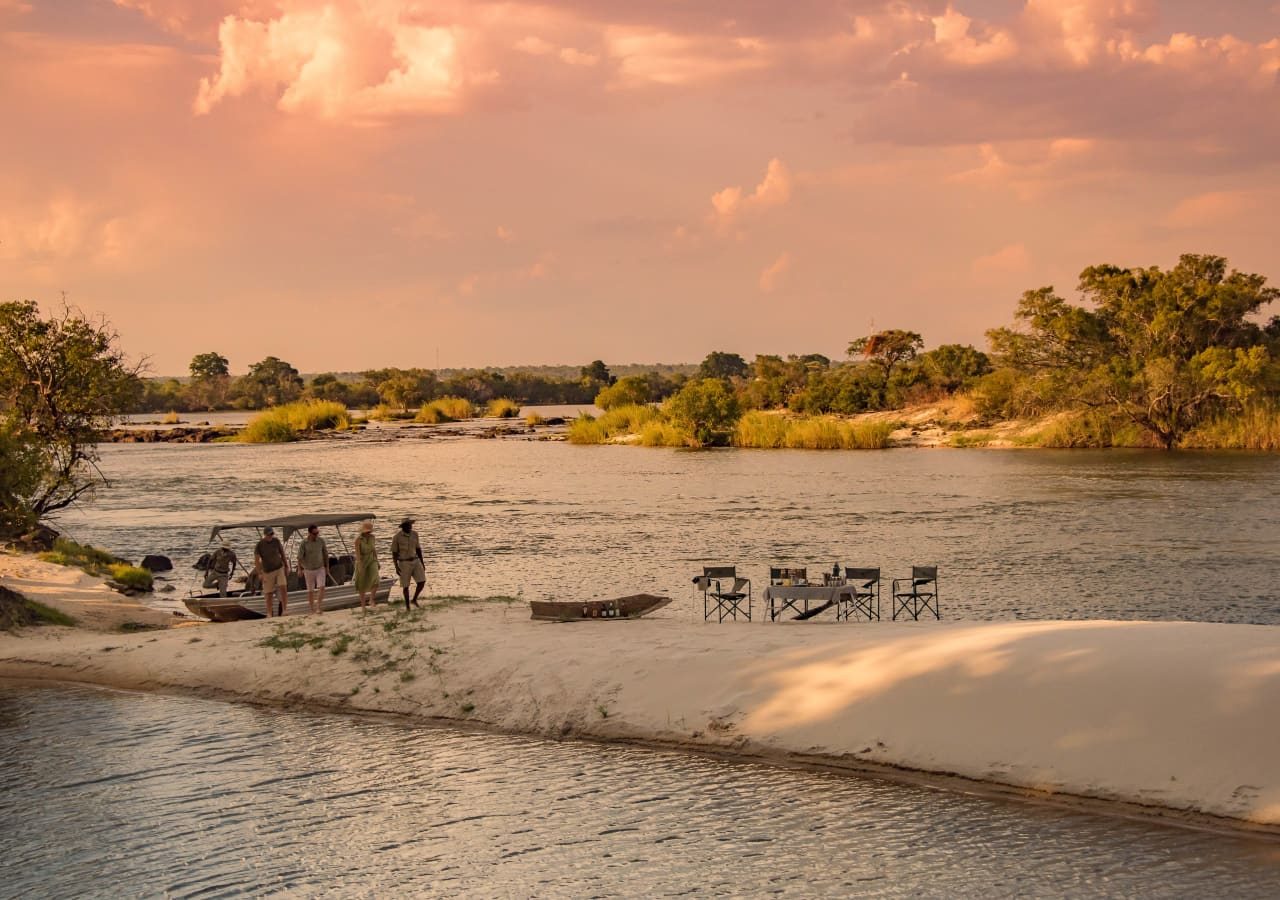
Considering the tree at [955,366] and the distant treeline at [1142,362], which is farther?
the tree at [955,366]

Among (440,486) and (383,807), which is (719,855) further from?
(440,486)

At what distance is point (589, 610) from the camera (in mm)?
20141

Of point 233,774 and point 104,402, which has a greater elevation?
point 104,402

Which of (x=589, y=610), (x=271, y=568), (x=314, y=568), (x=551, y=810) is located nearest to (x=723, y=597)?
(x=589, y=610)

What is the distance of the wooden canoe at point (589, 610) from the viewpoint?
20156mm

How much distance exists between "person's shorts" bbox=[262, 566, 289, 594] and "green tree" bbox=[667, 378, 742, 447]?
226 feet

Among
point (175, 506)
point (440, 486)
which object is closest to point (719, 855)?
point (175, 506)

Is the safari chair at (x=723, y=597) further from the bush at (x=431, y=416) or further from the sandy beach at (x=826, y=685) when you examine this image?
the bush at (x=431, y=416)

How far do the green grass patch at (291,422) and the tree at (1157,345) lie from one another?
70661 mm

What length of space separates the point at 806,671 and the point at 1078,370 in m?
66.9

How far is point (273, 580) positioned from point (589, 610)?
6.88 m

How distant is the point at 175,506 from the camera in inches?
2141

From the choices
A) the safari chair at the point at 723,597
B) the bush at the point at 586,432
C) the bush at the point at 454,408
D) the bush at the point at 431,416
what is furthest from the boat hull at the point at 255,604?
the bush at the point at 454,408

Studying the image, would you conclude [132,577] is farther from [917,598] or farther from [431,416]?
[431,416]
